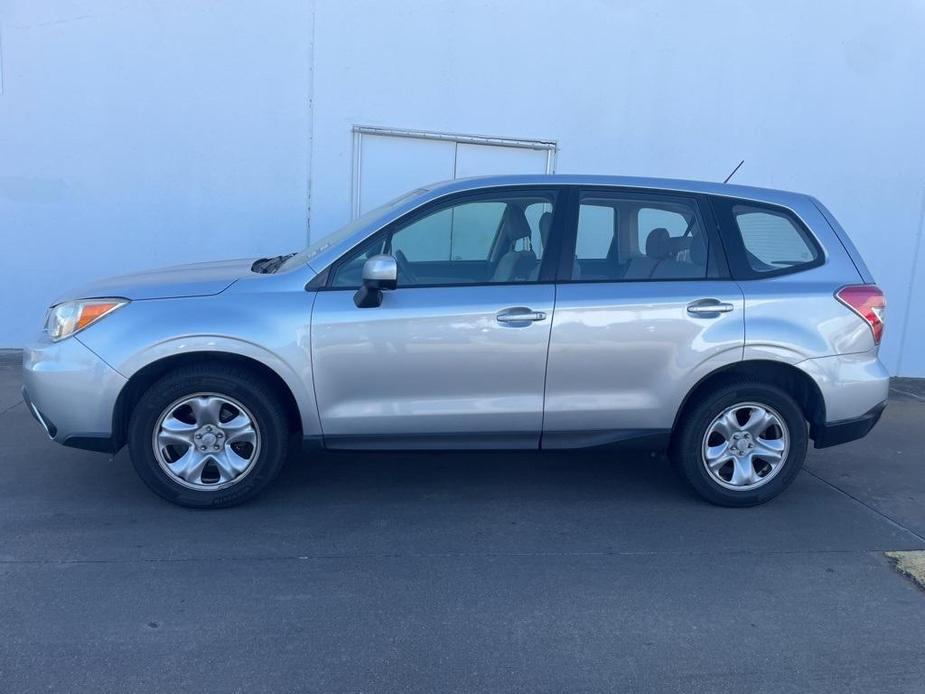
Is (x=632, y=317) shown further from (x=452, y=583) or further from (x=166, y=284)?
(x=166, y=284)

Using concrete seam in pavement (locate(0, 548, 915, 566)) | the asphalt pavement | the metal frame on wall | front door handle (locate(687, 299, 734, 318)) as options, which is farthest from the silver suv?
the metal frame on wall

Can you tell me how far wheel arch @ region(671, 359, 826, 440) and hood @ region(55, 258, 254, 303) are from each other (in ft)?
8.70

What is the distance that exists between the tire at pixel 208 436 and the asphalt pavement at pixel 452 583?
0.19 meters

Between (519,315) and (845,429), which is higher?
(519,315)

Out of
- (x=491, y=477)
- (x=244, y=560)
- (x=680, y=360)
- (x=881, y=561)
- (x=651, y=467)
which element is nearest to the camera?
(x=244, y=560)

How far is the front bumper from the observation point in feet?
13.7

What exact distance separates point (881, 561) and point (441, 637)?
2.42m

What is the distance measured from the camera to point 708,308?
14.6 feet

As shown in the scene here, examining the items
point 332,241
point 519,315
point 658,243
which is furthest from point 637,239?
point 332,241

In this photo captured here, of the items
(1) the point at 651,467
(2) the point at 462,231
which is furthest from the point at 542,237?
(1) the point at 651,467

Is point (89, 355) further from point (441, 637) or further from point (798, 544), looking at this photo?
point (798, 544)

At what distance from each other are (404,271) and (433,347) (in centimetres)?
48

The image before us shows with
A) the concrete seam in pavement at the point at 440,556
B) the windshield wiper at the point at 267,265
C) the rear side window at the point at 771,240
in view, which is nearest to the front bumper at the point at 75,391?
the concrete seam in pavement at the point at 440,556

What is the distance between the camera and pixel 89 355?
13.7 feet
